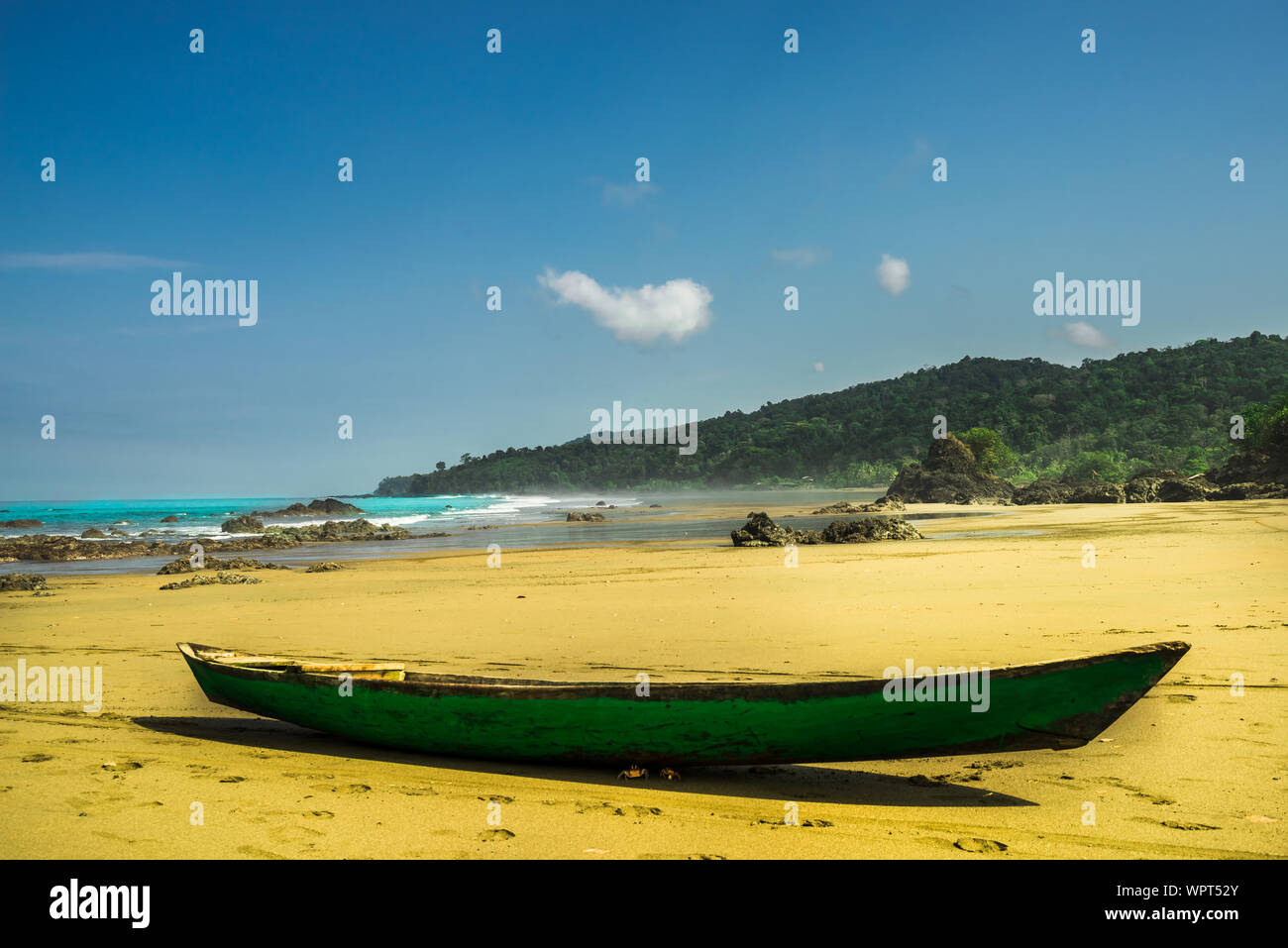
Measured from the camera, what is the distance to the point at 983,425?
80625mm

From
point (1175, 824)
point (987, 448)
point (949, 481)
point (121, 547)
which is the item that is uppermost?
point (987, 448)

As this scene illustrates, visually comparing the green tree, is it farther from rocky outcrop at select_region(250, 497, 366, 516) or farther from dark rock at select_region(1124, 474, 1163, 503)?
rocky outcrop at select_region(250, 497, 366, 516)

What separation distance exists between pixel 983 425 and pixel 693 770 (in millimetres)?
84737

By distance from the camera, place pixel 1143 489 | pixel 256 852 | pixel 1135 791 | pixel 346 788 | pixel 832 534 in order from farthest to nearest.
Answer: pixel 1143 489 < pixel 832 534 < pixel 346 788 < pixel 1135 791 < pixel 256 852

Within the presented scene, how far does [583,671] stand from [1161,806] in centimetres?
452

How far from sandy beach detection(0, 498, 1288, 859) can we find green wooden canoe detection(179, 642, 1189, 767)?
0.80 ft

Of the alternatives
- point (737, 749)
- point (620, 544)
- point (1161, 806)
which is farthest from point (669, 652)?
point (620, 544)

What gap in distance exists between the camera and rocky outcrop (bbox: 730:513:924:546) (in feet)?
64.4

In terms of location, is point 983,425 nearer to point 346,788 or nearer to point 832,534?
point 832,534

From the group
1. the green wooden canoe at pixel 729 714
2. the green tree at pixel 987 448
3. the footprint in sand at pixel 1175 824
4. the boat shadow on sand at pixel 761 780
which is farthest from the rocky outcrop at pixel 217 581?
the green tree at pixel 987 448

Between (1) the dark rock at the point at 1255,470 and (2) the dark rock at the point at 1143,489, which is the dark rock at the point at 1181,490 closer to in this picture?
(2) the dark rock at the point at 1143,489

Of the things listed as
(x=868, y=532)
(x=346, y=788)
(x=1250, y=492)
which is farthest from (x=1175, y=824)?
(x=1250, y=492)

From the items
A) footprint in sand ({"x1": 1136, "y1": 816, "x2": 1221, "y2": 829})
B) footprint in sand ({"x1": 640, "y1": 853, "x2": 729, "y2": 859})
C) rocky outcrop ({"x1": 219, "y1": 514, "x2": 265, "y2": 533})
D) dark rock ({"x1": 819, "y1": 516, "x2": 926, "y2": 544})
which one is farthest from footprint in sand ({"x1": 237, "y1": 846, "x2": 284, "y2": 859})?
rocky outcrop ({"x1": 219, "y1": 514, "x2": 265, "y2": 533})
